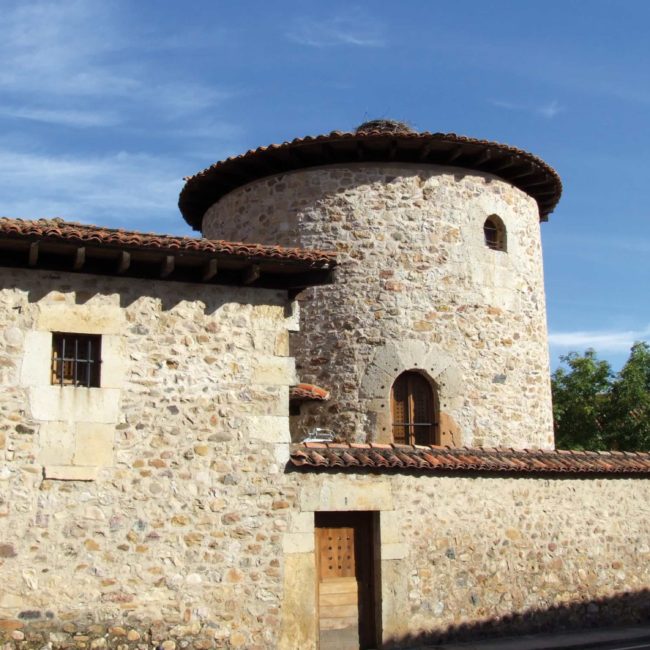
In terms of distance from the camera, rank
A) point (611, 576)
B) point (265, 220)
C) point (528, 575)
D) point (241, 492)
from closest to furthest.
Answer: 1. point (241, 492)
2. point (528, 575)
3. point (611, 576)
4. point (265, 220)

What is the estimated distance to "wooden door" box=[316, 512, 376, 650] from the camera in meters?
10.5

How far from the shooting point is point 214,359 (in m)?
10.2

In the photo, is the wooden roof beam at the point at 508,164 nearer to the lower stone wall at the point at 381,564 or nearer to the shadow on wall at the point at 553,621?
the lower stone wall at the point at 381,564

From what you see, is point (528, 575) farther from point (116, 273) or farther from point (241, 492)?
point (116, 273)

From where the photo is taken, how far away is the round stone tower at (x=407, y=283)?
14.5 m

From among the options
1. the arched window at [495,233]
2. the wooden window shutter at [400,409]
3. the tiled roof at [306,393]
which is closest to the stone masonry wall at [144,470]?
the tiled roof at [306,393]

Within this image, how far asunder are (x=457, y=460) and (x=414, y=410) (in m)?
3.39

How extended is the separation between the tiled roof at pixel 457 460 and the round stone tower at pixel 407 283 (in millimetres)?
2186

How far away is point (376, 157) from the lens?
15070 mm

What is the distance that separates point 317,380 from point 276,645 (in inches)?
212

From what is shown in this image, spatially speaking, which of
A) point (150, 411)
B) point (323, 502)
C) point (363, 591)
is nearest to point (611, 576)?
point (363, 591)

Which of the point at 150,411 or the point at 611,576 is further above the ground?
the point at 150,411

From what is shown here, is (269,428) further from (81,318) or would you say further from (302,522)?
(81,318)

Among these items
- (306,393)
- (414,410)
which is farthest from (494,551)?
(414,410)
